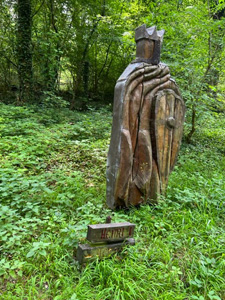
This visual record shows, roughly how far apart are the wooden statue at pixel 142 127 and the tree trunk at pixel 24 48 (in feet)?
20.7

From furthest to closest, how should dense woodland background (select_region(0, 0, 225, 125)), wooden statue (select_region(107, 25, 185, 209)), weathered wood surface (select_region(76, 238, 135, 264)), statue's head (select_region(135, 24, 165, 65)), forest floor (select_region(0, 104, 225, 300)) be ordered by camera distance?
dense woodland background (select_region(0, 0, 225, 125)) → statue's head (select_region(135, 24, 165, 65)) → wooden statue (select_region(107, 25, 185, 209)) → weathered wood surface (select_region(76, 238, 135, 264)) → forest floor (select_region(0, 104, 225, 300))

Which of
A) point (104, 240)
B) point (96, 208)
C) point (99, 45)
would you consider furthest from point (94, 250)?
point (99, 45)

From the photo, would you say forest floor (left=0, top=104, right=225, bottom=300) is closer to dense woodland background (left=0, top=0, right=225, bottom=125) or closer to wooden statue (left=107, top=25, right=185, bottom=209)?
wooden statue (left=107, top=25, right=185, bottom=209)

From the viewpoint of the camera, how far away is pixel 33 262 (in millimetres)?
2176

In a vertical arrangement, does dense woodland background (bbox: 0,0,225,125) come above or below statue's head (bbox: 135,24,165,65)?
above

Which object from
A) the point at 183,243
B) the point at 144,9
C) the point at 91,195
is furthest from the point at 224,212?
the point at 144,9

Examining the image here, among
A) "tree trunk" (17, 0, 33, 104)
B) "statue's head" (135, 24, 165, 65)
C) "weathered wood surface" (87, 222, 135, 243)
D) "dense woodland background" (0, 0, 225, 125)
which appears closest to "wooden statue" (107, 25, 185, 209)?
"statue's head" (135, 24, 165, 65)

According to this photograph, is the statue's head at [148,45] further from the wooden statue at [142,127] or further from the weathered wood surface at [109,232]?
the weathered wood surface at [109,232]

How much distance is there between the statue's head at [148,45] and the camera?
3.10 m

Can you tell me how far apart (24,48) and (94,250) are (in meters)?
8.03

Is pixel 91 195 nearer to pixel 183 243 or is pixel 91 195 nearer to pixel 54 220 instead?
pixel 54 220

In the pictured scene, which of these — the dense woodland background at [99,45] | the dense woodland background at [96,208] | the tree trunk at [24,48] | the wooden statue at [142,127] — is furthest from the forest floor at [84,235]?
the tree trunk at [24,48]

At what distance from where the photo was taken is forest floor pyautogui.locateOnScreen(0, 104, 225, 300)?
6.44ft

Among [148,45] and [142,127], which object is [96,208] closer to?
[142,127]
